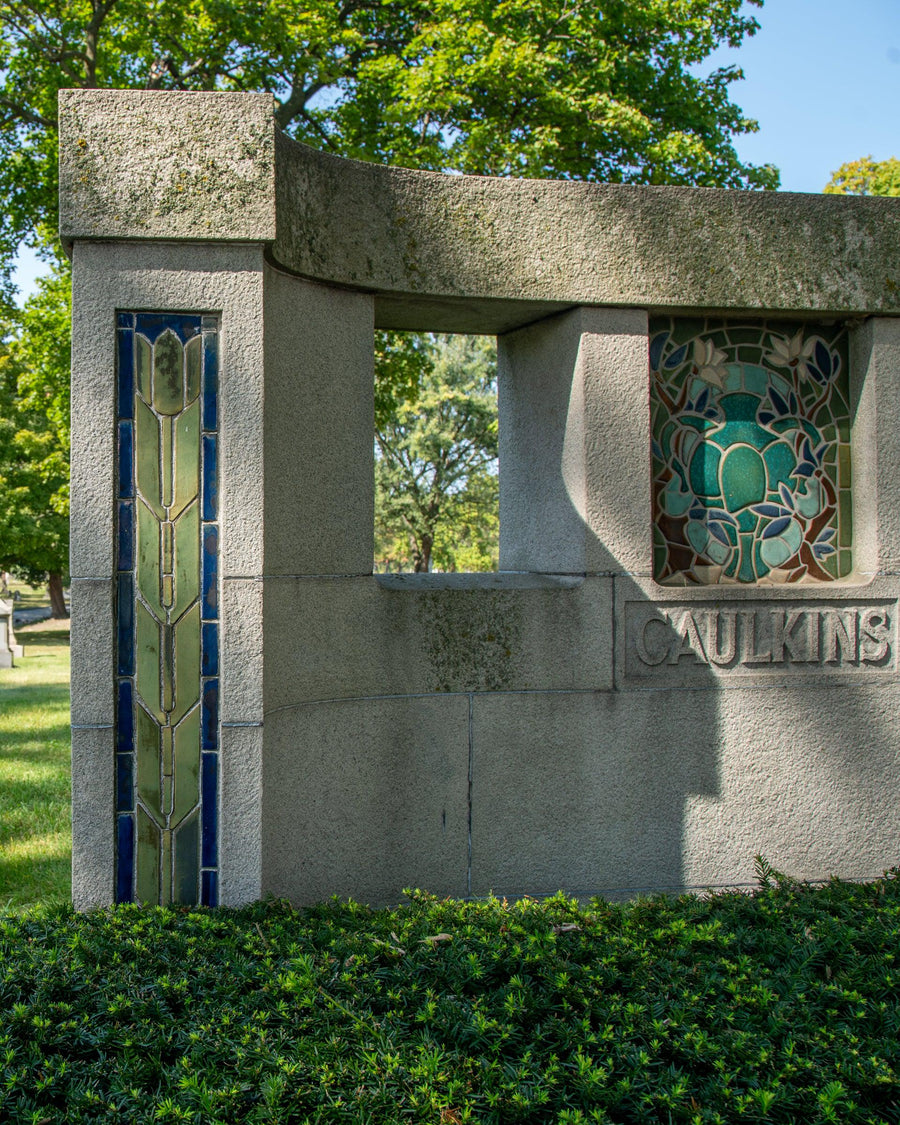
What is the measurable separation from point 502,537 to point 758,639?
58.8 inches

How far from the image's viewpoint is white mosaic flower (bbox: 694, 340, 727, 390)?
16.4 feet

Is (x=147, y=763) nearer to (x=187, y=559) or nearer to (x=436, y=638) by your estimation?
(x=187, y=559)

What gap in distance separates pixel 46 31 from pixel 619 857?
15.6 meters

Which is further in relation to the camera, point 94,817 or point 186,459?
point 186,459

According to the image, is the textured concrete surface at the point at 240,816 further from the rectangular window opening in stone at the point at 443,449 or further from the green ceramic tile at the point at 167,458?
the rectangular window opening in stone at the point at 443,449

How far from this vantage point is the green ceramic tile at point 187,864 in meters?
3.95

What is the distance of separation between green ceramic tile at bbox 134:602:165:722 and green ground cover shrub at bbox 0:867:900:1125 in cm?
82

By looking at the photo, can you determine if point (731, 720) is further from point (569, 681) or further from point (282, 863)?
point (282, 863)

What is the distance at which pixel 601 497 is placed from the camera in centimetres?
471

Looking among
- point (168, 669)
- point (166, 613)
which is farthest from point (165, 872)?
point (166, 613)

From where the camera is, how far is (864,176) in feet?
90.7

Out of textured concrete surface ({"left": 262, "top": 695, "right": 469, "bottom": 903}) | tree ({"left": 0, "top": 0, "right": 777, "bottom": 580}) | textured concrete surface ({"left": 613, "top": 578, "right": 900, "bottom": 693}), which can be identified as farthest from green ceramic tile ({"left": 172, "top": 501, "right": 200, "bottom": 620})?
tree ({"left": 0, "top": 0, "right": 777, "bottom": 580})

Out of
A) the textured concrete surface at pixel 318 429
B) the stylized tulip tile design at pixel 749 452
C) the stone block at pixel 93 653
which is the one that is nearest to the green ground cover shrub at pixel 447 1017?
the stone block at pixel 93 653

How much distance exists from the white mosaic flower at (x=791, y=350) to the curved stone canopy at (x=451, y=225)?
0.69ft
